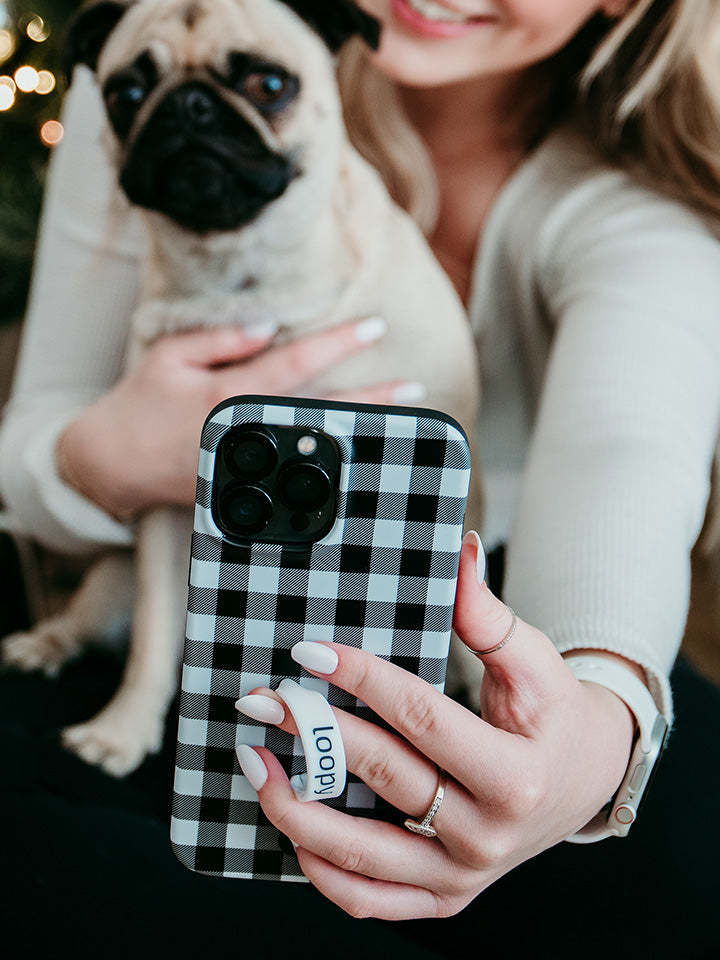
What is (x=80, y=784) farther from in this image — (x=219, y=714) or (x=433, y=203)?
(x=433, y=203)

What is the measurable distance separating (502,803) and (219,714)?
190 millimetres

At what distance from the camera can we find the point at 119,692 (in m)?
1.07

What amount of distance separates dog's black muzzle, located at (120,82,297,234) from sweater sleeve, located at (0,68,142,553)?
246 millimetres

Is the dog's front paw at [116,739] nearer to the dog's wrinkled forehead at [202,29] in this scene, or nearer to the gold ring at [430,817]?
the gold ring at [430,817]

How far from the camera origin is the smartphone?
0.51 m

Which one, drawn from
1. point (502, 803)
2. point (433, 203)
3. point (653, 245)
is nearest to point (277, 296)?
point (433, 203)

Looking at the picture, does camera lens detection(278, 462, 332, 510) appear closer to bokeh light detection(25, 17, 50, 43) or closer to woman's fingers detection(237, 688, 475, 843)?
woman's fingers detection(237, 688, 475, 843)

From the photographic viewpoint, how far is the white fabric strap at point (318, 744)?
50cm

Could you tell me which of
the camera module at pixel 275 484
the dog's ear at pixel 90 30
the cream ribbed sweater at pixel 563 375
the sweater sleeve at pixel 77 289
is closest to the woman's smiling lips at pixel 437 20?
the cream ribbed sweater at pixel 563 375

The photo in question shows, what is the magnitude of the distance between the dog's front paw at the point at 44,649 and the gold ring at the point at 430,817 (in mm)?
732

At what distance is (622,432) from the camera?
808 millimetres

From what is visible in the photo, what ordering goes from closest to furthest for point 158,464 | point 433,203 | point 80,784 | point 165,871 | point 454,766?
point 454,766, point 165,871, point 80,784, point 158,464, point 433,203

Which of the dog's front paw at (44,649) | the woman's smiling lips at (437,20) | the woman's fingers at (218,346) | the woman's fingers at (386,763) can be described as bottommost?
the dog's front paw at (44,649)

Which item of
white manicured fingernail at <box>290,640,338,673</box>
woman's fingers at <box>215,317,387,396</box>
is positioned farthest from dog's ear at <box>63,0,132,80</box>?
white manicured fingernail at <box>290,640,338,673</box>
